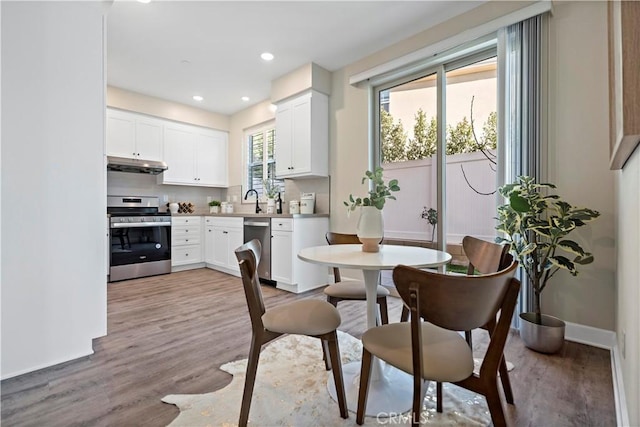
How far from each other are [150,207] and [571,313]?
556 cm

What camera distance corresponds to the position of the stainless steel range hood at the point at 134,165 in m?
4.33

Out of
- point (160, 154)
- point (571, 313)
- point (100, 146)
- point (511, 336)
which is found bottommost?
point (511, 336)

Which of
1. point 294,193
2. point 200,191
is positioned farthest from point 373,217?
point 200,191

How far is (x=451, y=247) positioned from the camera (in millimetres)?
3146

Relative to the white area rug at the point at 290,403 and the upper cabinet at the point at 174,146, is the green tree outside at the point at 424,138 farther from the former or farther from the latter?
the upper cabinet at the point at 174,146

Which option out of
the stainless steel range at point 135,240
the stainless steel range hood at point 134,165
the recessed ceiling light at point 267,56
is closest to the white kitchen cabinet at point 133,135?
the stainless steel range hood at point 134,165

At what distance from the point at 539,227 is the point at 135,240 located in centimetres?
475

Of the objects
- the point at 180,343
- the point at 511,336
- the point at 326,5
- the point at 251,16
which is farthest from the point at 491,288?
the point at 251,16

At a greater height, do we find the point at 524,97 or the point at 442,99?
the point at 442,99

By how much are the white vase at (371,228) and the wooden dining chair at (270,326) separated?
1.59ft

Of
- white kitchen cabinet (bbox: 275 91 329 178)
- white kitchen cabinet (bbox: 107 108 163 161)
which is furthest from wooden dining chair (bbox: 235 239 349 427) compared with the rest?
white kitchen cabinet (bbox: 107 108 163 161)

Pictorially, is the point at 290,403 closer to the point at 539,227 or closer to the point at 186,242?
the point at 539,227

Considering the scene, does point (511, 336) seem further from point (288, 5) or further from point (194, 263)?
point (194, 263)

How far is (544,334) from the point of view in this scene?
2.03 m
